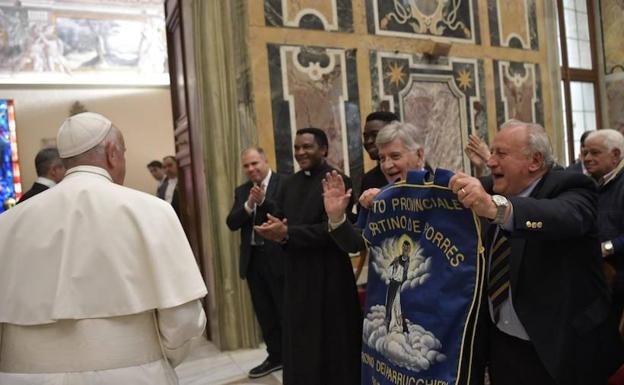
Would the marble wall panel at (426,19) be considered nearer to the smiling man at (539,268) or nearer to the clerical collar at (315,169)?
the clerical collar at (315,169)

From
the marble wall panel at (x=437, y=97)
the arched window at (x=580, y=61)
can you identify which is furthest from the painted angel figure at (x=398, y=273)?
the arched window at (x=580, y=61)

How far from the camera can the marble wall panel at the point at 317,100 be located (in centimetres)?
552

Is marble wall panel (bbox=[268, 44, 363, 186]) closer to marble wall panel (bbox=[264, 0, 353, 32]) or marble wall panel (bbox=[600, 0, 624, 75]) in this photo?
marble wall panel (bbox=[264, 0, 353, 32])

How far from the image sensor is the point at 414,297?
2.13 meters

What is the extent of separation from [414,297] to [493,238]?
43 centimetres

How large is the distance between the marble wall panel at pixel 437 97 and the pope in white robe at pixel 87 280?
177 inches

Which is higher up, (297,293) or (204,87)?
(204,87)

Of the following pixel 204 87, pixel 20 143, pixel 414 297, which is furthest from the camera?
pixel 20 143

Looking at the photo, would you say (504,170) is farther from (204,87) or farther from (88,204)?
(204,87)

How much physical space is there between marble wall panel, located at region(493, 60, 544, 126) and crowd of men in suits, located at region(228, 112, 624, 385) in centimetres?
424

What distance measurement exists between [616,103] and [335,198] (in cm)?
894

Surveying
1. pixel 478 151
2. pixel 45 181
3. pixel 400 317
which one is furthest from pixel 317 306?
pixel 45 181

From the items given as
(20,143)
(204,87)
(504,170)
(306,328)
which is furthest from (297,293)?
(20,143)

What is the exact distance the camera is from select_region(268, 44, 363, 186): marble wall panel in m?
5.52
